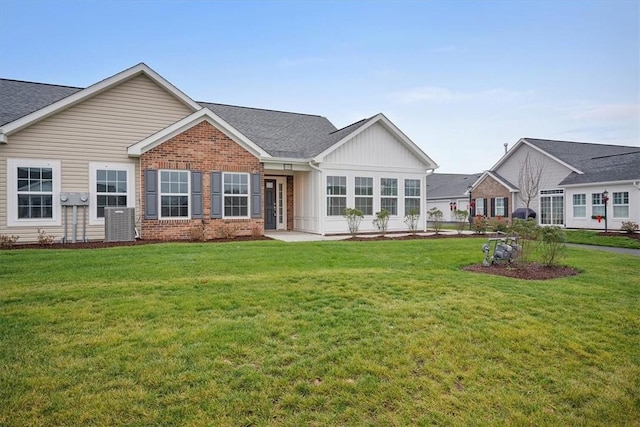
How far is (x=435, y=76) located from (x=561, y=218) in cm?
1270

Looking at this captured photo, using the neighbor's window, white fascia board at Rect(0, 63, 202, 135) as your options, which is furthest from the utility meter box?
white fascia board at Rect(0, 63, 202, 135)

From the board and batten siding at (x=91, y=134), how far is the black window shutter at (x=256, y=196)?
3.69 metres

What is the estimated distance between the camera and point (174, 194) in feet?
40.8

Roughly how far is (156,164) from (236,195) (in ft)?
9.19

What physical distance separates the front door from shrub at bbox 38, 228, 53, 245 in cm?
776

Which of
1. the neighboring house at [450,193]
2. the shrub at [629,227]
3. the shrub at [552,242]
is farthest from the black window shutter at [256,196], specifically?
the neighboring house at [450,193]

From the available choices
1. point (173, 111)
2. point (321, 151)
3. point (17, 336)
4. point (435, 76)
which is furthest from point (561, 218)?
point (17, 336)

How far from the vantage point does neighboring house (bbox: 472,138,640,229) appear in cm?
1934

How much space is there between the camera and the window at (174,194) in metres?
12.3

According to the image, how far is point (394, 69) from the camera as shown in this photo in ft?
58.7

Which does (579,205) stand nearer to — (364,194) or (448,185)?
(364,194)

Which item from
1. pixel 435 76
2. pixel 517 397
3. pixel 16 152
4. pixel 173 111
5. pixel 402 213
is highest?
pixel 435 76

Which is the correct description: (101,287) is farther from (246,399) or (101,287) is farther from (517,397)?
(517,397)

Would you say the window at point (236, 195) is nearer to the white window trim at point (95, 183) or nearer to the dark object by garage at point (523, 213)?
the white window trim at point (95, 183)
